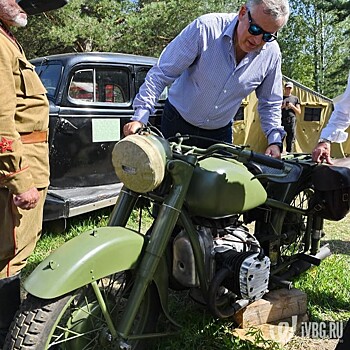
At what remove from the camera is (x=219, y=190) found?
200 cm

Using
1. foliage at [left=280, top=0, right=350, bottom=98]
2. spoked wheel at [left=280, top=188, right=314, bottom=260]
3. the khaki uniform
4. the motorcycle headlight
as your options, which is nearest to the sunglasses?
the motorcycle headlight

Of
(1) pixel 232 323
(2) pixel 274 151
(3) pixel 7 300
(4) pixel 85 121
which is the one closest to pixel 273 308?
(1) pixel 232 323

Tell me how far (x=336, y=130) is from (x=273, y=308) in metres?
1.06

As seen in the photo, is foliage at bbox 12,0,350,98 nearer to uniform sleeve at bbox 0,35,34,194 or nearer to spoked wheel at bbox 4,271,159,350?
uniform sleeve at bbox 0,35,34,194

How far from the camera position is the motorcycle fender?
165 centimetres

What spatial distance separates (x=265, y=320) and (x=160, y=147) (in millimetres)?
1249

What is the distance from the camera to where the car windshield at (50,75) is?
15.1ft

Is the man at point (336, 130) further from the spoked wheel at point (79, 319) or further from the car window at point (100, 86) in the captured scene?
the car window at point (100, 86)

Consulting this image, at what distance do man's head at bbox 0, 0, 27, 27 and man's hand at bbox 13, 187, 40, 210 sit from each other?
2.49ft

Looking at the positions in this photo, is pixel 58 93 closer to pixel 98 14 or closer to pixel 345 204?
pixel 345 204

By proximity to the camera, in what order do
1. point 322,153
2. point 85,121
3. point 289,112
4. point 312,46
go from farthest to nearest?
1. point 312,46
2. point 289,112
3. point 85,121
4. point 322,153

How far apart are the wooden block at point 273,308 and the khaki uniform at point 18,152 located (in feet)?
3.88

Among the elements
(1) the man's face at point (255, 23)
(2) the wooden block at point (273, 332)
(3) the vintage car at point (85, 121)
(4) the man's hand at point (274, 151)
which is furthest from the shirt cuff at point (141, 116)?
(3) the vintage car at point (85, 121)

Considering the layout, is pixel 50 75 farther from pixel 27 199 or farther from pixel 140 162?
pixel 140 162
